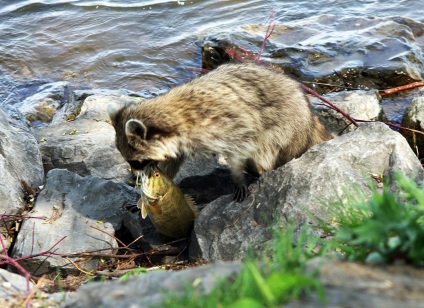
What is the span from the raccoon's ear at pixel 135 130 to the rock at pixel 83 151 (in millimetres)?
1424

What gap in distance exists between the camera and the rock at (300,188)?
14.7 feet

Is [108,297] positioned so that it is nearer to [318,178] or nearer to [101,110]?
[318,178]

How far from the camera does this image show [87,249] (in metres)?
5.05

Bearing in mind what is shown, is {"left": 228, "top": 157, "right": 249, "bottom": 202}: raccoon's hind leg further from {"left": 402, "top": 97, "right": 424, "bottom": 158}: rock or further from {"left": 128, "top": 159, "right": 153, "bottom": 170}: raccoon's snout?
{"left": 402, "top": 97, "right": 424, "bottom": 158}: rock

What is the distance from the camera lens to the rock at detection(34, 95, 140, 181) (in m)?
6.24

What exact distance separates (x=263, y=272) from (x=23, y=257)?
3.01m

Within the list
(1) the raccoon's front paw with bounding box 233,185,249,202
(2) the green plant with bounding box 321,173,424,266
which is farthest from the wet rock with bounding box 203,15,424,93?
(2) the green plant with bounding box 321,173,424,266

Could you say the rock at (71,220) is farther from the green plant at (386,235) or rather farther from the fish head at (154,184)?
the green plant at (386,235)

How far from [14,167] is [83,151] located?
32.5 inches

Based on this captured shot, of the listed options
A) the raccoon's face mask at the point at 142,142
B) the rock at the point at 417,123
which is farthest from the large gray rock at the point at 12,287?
the rock at the point at 417,123

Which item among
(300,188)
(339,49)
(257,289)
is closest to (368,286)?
(257,289)

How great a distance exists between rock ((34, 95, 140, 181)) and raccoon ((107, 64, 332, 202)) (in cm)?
90

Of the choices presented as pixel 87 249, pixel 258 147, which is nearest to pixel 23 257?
pixel 87 249

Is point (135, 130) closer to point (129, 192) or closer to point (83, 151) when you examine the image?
point (129, 192)
